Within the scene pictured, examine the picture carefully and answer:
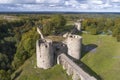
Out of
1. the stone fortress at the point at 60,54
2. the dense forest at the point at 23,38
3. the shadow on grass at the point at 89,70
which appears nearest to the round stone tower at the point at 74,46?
the stone fortress at the point at 60,54

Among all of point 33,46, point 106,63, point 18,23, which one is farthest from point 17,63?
point 18,23

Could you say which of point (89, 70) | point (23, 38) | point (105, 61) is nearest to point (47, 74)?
point (89, 70)

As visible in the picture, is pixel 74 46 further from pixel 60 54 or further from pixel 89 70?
pixel 89 70

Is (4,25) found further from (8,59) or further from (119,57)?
(119,57)

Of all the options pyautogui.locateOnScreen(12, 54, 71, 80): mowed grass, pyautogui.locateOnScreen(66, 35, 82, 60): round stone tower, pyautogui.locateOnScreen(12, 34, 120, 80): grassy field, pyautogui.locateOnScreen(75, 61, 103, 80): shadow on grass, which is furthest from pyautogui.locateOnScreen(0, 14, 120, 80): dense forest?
pyautogui.locateOnScreen(75, 61, 103, 80): shadow on grass

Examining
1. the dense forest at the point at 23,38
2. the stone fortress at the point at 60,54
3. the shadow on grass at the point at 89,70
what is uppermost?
the stone fortress at the point at 60,54

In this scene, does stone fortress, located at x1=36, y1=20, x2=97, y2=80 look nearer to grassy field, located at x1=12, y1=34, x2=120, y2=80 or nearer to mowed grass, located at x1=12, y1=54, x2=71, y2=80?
mowed grass, located at x1=12, y1=54, x2=71, y2=80

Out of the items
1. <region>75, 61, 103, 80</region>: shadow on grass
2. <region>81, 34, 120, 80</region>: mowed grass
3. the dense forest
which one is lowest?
the dense forest

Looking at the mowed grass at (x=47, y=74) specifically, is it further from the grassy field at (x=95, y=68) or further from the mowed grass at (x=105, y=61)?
the mowed grass at (x=105, y=61)
